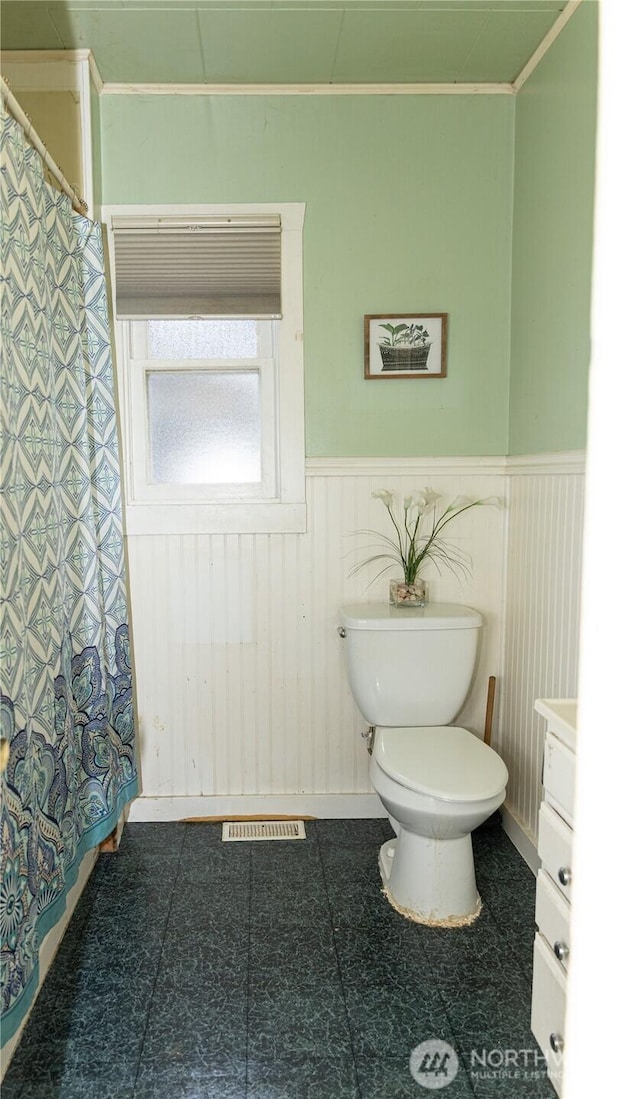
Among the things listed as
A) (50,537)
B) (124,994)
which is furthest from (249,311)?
(124,994)

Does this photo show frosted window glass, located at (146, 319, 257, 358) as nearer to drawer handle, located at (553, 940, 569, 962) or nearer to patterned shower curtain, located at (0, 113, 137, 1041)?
patterned shower curtain, located at (0, 113, 137, 1041)

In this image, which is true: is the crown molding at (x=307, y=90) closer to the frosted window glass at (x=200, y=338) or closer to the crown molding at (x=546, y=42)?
the crown molding at (x=546, y=42)

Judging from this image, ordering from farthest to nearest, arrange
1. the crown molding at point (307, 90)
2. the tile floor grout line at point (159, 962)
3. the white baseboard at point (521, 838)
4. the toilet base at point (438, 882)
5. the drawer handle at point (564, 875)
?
1. the crown molding at point (307, 90)
2. the white baseboard at point (521, 838)
3. the toilet base at point (438, 882)
4. the tile floor grout line at point (159, 962)
5. the drawer handle at point (564, 875)

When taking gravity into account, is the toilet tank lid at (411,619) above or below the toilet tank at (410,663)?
above

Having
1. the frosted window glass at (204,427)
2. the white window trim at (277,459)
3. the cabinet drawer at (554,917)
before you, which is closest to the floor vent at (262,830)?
the white window trim at (277,459)

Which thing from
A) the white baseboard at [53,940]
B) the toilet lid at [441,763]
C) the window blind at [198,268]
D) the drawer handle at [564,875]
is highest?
the window blind at [198,268]

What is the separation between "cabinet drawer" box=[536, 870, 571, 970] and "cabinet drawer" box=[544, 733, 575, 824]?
135mm

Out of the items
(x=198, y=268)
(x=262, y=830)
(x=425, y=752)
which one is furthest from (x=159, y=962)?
(x=198, y=268)

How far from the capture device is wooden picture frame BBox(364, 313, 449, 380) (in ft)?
8.00

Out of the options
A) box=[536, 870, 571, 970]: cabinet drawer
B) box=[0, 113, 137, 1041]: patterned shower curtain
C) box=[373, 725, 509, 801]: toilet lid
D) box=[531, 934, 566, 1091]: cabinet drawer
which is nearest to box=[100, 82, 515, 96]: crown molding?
box=[0, 113, 137, 1041]: patterned shower curtain

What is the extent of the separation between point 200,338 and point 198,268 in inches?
8.6

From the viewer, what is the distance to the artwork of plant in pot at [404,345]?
244cm

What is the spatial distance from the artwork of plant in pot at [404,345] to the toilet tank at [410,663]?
2.73 ft

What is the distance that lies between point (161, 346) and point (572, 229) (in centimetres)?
131
